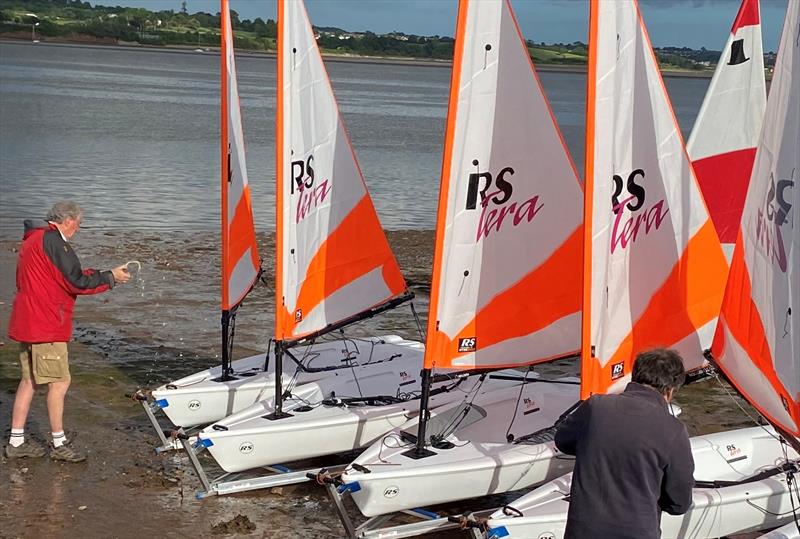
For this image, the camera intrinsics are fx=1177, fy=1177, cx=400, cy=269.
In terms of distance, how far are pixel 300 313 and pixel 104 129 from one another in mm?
34569

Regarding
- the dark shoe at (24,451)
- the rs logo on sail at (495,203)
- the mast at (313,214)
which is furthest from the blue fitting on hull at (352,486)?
the dark shoe at (24,451)

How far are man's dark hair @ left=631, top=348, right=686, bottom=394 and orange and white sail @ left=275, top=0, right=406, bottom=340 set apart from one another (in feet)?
12.9

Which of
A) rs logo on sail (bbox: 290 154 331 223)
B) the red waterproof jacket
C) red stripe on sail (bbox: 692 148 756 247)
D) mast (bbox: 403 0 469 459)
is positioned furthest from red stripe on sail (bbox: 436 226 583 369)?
red stripe on sail (bbox: 692 148 756 247)

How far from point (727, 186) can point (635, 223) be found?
3.62 m

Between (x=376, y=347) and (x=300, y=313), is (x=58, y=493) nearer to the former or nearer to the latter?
(x=300, y=313)

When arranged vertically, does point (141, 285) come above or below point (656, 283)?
below

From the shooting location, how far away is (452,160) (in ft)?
23.3

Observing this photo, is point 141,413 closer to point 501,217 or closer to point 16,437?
point 16,437

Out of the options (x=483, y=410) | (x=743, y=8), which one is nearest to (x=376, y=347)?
(x=483, y=410)

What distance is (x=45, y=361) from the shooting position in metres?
7.60

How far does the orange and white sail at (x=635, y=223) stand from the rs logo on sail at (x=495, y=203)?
0.85 metres

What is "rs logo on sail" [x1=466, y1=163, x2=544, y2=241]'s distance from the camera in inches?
286

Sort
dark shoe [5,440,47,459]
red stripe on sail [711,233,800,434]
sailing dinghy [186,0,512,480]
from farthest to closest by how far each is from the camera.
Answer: dark shoe [5,440,47,459], sailing dinghy [186,0,512,480], red stripe on sail [711,233,800,434]

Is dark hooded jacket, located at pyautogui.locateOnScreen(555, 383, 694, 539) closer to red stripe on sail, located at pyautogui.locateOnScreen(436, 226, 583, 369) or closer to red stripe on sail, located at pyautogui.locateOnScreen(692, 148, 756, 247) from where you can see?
red stripe on sail, located at pyautogui.locateOnScreen(436, 226, 583, 369)
